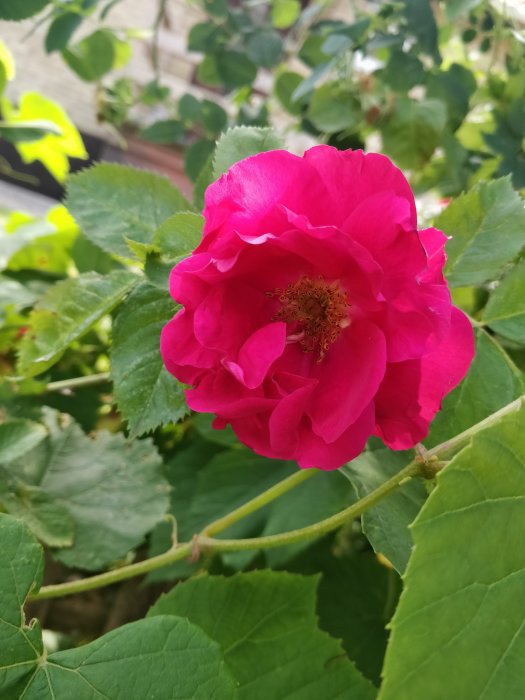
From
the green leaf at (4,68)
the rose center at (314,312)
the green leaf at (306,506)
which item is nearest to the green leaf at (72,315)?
the rose center at (314,312)

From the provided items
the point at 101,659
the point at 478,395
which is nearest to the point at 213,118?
the point at 478,395

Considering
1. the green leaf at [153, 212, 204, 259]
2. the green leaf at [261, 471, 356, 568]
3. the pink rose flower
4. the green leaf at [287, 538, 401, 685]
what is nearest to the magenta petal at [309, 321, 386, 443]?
the pink rose flower

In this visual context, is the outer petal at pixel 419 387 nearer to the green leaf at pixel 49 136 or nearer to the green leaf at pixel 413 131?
the green leaf at pixel 413 131

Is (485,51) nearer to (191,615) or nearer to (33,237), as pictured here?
(33,237)

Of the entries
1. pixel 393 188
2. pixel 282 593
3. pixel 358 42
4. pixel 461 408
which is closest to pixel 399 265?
pixel 393 188

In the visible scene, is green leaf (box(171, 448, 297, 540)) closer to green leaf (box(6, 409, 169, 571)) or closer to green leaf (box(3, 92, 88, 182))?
green leaf (box(6, 409, 169, 571))

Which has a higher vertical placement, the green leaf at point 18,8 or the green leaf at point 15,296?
the green leaf at point 18,8

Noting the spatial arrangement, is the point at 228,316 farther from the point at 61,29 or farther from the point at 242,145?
the point at 61,29
